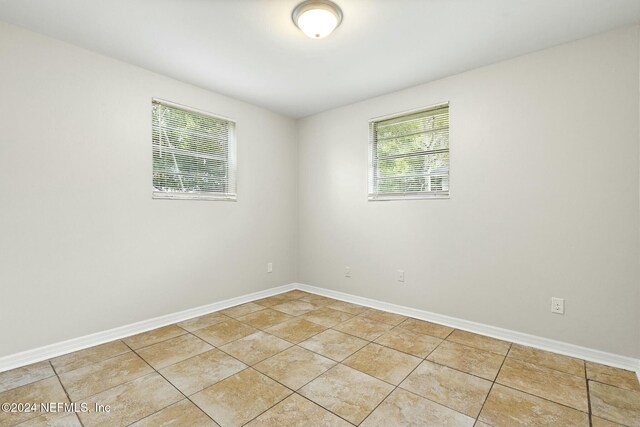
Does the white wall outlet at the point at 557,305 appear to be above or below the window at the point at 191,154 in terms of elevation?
below

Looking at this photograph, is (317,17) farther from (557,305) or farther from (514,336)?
(514,336)

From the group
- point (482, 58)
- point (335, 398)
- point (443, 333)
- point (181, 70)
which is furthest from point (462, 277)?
point (181, 70)

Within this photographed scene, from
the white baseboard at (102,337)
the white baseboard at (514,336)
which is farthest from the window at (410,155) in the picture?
the white baseboard at (102,337)

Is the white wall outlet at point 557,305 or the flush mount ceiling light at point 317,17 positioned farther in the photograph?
the white wall outlet at point 557,305

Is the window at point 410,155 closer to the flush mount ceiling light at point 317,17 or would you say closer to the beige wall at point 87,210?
the flush mount ceiling light at point 317,17

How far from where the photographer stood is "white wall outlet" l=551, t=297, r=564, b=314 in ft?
8.12

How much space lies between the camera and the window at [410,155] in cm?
317

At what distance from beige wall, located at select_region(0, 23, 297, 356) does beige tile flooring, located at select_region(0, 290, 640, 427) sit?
36 centimetres

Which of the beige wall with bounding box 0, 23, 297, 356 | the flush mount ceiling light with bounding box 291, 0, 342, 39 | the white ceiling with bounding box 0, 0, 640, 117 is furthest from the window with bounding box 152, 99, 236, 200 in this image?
the flush mount ceiling light with bounding box 291, 0, 342, 39

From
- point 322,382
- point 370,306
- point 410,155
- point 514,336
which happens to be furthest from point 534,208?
point 322,382

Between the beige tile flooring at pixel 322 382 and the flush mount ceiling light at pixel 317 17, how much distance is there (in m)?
2.44

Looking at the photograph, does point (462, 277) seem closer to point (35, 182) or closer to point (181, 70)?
point (181, 70)

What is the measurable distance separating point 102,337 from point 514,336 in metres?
3.64

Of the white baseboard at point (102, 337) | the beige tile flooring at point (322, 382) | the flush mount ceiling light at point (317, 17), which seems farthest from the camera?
the white baseboard at point (102, 337)
